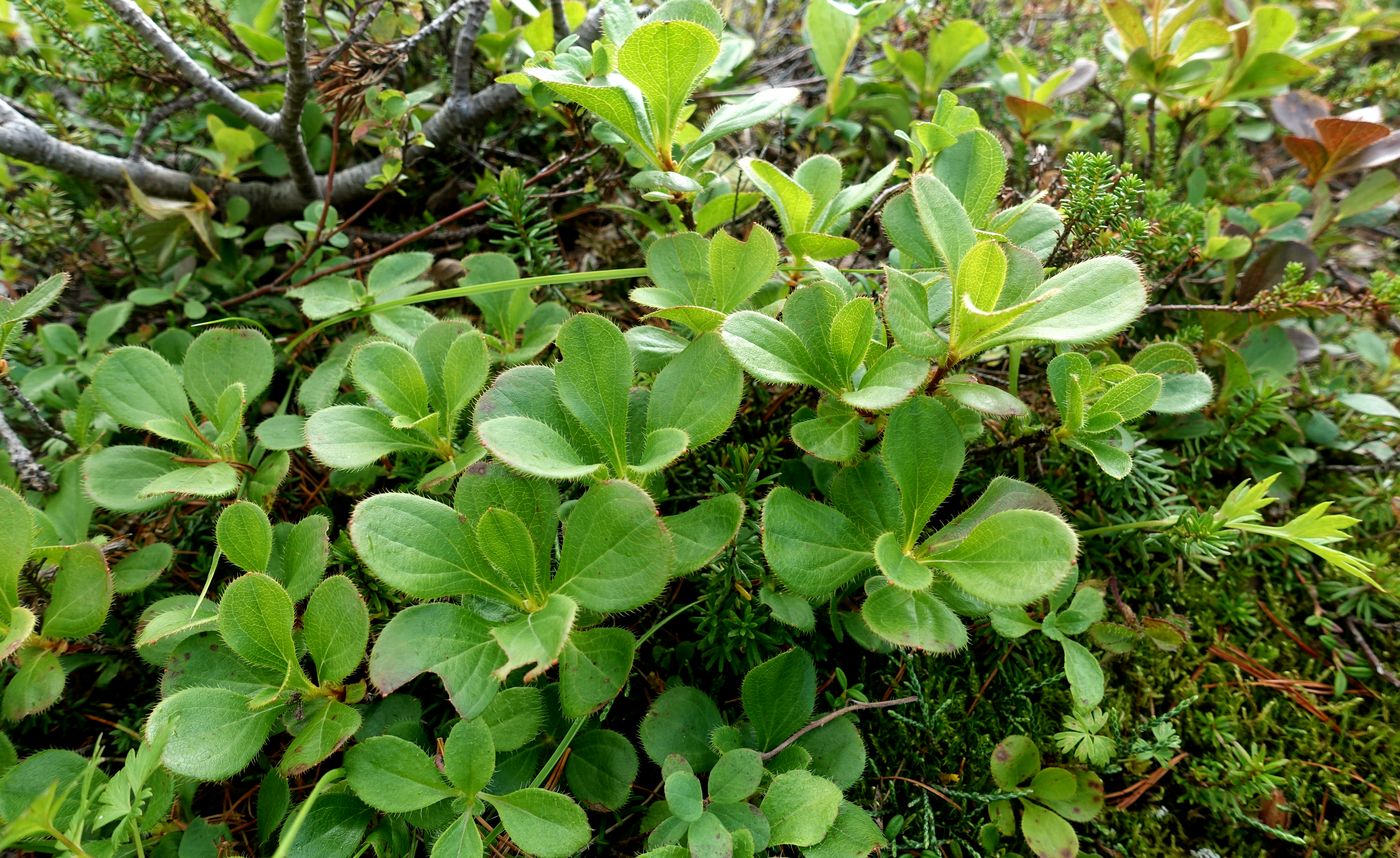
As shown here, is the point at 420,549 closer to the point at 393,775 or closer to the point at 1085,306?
the point at 393,775

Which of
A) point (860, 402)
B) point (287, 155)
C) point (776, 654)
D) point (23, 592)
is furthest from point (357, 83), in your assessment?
point (776, 654)

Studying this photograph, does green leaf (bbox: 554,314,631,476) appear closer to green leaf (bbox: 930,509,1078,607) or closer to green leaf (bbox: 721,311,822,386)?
green leaf (bbox: 721,311,822,386)

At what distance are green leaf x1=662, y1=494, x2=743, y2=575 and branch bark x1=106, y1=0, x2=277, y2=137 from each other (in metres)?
1.62

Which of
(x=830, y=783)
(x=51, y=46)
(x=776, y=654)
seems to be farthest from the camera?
(x=51, y=46)

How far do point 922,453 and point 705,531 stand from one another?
404 mm

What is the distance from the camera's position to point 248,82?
2225mm

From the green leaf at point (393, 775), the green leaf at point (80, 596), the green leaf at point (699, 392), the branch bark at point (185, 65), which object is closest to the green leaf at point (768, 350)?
the green leaf at point (699, 392)

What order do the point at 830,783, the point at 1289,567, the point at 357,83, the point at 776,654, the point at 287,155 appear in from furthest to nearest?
the point at 287,155, the point at 357,83, the point at 1289,567, the point at 776,654, the point at 830,783

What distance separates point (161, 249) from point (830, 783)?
224 cm

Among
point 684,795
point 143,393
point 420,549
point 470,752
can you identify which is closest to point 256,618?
point 420,549

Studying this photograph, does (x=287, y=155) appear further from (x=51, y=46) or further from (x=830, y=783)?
(x=830, y=783)

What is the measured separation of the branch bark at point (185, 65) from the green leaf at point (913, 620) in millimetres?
1927

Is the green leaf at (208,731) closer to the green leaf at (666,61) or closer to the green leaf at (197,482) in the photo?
the green leaf at (197,482)

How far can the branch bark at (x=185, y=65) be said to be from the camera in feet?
5.70
